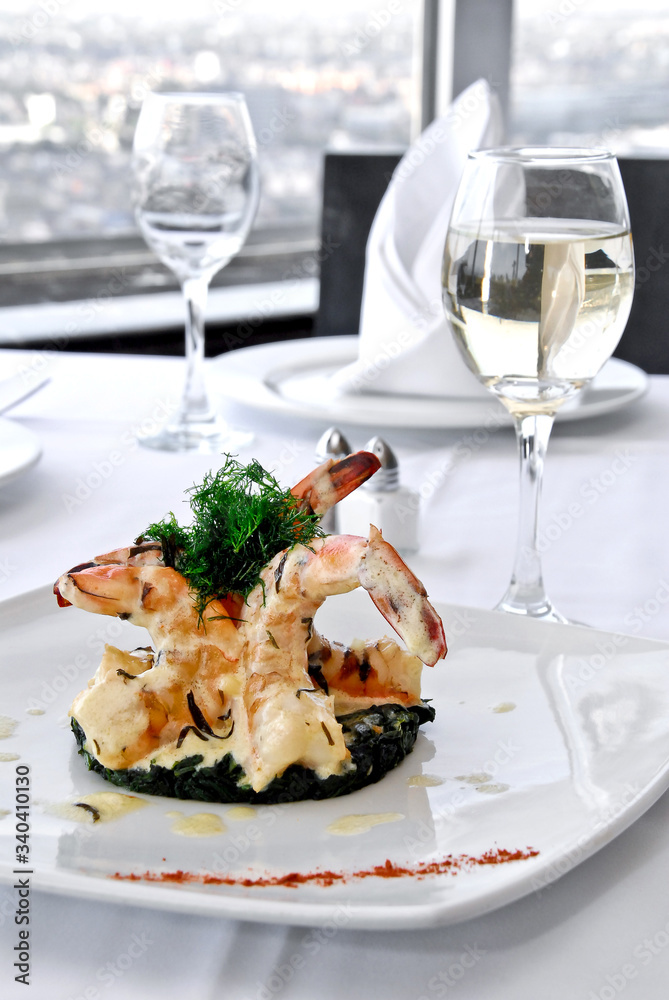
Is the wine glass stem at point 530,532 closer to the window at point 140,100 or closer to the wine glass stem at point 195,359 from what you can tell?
the wine glass stem at point 195,359

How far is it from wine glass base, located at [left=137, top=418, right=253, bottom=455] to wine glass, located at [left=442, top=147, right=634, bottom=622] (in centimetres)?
47

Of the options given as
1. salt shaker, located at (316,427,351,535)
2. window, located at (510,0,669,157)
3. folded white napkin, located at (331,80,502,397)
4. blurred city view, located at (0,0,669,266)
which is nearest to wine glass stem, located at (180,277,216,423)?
folded white napkin, located at (331,80,502,397)

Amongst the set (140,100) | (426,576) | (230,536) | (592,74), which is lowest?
(426,576)

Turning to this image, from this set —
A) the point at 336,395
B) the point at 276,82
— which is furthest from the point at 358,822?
the point at 276,82

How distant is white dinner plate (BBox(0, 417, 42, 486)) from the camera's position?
1.04 metres

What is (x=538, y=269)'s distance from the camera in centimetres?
80

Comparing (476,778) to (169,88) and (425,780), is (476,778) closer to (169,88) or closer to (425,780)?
(425,780)

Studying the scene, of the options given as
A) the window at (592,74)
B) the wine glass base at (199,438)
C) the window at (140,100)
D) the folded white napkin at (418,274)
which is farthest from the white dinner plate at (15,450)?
the window at (592,74)

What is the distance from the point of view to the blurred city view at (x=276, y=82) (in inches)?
110

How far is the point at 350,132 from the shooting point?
336cm

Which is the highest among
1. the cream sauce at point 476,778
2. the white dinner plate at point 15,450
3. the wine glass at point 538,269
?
the wine glass at point 538,269

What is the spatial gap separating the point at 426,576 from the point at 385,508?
71 mm

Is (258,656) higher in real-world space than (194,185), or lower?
lower

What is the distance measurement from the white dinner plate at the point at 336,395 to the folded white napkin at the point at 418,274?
0.08 ft
